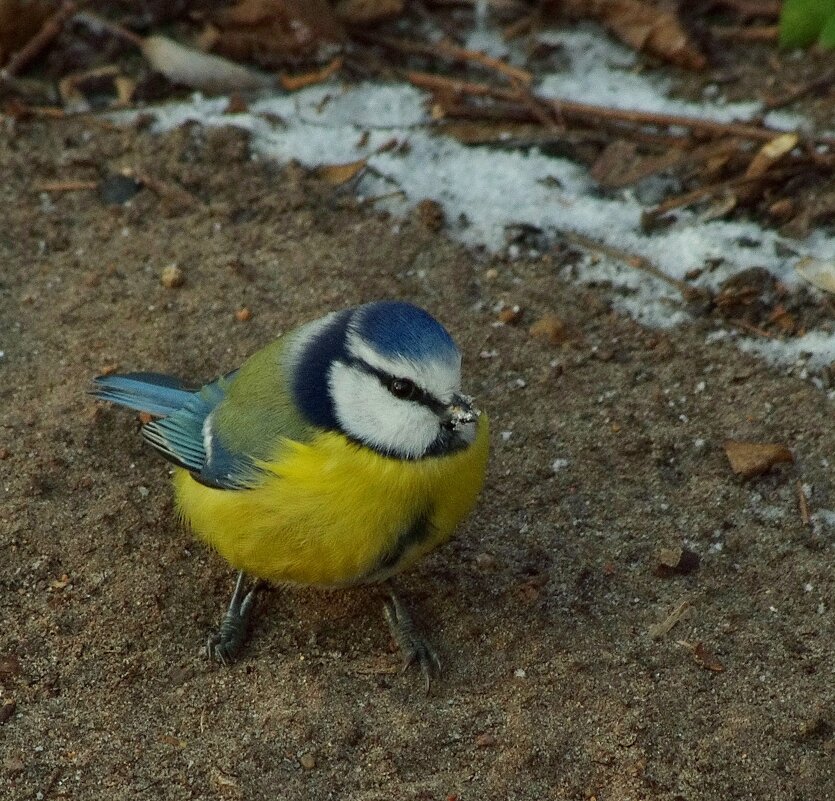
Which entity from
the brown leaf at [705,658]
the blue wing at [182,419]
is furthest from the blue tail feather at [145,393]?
the brown leaf at [705,658]

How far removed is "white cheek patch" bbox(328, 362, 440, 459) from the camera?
10.0ft

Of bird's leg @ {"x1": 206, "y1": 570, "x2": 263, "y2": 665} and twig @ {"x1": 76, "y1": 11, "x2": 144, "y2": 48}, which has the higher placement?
twig @ {"x1": 76, "y1": 11, "x2": 144, "y2": 48}

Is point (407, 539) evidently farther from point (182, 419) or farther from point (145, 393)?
point (145, 393)

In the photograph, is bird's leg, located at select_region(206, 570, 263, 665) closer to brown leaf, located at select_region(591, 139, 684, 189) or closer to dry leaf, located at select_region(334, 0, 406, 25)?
brown leaf, located at select_region(591, 139, 684, 189)

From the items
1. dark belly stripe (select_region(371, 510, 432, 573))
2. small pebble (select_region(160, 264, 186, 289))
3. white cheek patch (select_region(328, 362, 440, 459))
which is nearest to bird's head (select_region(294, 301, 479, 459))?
white cheek patch (select_region(328, 362, 440, 459))

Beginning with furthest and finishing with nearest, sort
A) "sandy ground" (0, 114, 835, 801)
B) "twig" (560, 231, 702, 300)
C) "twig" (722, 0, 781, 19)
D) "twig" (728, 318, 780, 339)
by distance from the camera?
"twig" (722, 0, 781, 19) < "twig" (560, 231, 702, 300) < "twig" (728, 318, 780, 339) < "sandy ground" (0, 114, 835, 801)

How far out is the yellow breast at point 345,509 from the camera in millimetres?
3059

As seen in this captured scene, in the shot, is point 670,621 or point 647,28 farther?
point 647,28

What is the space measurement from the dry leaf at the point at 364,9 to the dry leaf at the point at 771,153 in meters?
1.92

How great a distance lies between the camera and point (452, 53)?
5.46m

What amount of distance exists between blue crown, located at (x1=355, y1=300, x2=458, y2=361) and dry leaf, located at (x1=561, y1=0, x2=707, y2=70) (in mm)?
2849

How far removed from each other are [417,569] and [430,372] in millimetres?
944

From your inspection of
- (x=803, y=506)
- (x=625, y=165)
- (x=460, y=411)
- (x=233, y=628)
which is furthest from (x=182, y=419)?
(x=625, y=165)

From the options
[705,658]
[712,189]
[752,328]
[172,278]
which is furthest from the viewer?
[712,189]
